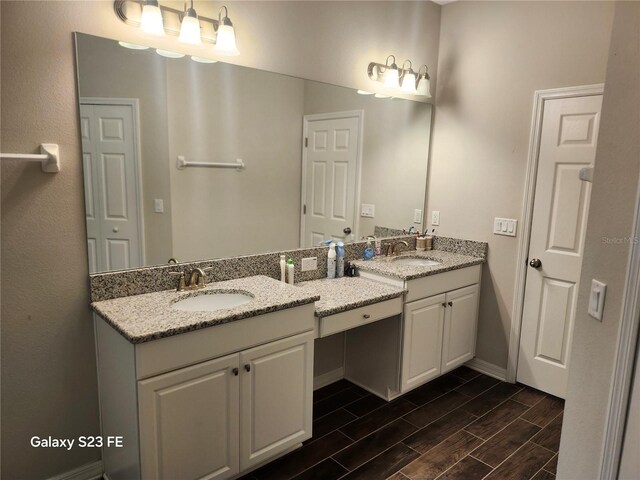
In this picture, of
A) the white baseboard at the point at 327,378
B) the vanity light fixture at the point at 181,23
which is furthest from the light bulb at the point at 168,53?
the white baseboard at the point at 327,378

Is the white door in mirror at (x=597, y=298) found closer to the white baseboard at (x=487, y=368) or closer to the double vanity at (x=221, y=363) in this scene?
the double vanity at (x=221, y=363)

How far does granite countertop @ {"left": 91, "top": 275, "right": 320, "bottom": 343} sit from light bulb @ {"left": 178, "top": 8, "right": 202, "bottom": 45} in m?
1.17

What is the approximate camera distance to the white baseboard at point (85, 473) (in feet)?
6.64

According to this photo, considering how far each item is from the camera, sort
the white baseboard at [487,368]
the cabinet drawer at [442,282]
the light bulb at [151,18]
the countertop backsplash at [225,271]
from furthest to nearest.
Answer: the white baseboard at [487,368], the cabinet drawer at [442,282], the countertop backsplash at [225,271], the light bulb at [151,18]

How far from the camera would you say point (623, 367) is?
1227mm

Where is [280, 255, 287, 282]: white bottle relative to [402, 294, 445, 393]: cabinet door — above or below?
above

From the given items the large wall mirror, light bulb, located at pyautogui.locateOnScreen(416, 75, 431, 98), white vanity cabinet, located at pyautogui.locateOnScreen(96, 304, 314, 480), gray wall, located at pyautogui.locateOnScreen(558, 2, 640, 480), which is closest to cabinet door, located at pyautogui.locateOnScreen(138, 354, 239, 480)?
white vanity cabinet, located at pyautogui.locateOnScreen(96, 304, 314, 480)

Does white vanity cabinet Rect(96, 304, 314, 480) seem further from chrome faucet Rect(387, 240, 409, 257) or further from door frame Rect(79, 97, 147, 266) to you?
chrome faucet Rect(387, 240, 409, 257)

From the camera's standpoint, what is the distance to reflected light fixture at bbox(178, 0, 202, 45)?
77.8 inches

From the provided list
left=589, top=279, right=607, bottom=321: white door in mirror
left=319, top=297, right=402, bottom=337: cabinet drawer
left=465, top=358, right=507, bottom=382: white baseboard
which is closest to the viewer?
left=589, top=279, right=607, bottom=321: white door in mirror

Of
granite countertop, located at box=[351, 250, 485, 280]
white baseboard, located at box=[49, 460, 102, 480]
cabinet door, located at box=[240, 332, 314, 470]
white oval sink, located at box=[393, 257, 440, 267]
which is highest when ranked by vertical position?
granite countertop, located at box=[351, 250, 485, 280]

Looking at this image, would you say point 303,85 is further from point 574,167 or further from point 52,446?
point 52,446

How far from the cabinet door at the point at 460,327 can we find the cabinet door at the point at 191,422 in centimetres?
161

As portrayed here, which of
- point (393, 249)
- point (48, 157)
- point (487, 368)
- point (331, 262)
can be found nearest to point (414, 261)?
point (393, 249)
